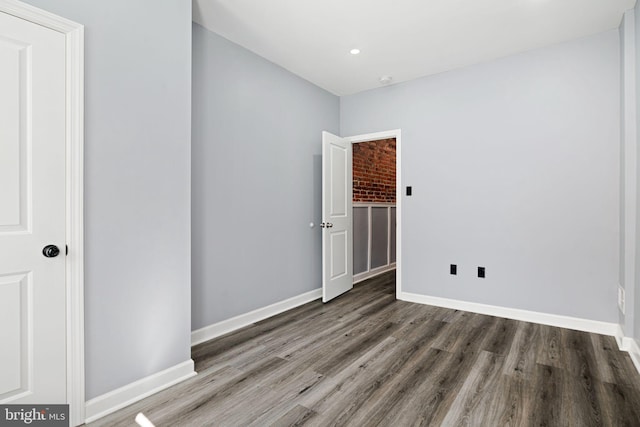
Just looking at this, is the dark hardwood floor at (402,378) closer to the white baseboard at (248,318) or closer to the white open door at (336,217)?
the white baseboard at (248,318)

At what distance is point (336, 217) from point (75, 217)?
9.32 ft

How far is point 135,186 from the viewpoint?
196 cm

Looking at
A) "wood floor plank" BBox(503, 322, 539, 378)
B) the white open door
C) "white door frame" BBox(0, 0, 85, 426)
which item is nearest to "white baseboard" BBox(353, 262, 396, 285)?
the white open door

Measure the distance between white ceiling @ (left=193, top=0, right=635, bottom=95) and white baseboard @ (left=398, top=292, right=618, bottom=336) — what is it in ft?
8.62

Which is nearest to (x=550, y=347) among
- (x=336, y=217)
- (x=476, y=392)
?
(x=476, y=392)

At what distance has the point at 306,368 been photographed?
7.67 ft

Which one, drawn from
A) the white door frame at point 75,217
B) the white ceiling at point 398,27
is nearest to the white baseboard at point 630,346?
the white ceiling at point 398,27

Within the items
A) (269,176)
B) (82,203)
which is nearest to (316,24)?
(269,176)

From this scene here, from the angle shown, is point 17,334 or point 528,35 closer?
point 17,334

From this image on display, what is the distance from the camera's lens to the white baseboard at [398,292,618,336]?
297 centimetres

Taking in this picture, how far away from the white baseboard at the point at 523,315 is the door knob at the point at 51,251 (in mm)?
3445

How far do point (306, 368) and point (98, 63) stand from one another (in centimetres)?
229

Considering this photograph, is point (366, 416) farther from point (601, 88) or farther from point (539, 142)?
point (601, 88)

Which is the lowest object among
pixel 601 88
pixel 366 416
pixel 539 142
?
pixel 366 416
